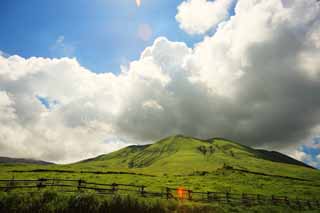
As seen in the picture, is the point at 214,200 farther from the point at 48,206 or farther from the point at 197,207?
the point at 48,206

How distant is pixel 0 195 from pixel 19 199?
1728 millimetres

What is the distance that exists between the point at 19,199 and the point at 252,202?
32.9m

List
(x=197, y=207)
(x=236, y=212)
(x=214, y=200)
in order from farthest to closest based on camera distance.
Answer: (x=214, y=200) < (x=236, y=212) < (x=197, y=207)

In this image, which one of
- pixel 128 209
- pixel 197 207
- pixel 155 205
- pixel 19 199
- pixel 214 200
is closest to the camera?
pixel 19 199

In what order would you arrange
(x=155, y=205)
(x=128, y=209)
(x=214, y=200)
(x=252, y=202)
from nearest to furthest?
(x=128, y=209)
(x=155, y=205)
(x=214, y=200)
(x=252, y=202)

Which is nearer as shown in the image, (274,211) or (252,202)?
(274,211)

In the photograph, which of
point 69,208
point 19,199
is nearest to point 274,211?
point 69,208

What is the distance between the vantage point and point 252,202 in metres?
37.9

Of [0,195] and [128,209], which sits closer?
[0,195]

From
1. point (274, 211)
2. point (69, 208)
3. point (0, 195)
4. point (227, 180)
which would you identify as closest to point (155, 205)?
point (69, 208)

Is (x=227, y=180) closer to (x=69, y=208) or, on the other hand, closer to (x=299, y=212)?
(x=299, y=212)

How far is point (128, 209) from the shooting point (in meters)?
21.6

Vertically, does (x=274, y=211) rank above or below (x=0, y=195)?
below

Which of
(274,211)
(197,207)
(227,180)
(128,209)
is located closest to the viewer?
(128,209)
